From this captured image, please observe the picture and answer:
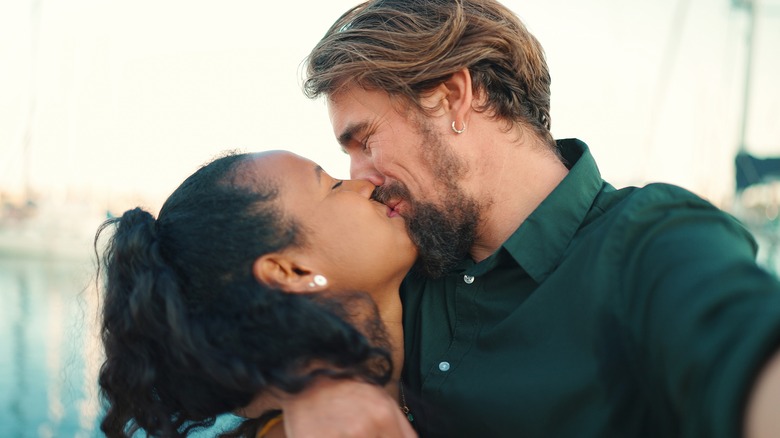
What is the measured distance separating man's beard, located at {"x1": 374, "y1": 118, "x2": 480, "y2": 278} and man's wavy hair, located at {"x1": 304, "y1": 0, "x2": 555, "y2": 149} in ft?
0.62

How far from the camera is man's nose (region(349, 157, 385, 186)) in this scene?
267 cm

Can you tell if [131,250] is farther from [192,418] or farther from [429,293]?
[429,293]

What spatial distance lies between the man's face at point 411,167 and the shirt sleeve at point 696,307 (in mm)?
786

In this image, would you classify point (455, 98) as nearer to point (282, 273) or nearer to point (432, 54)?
point (432, 54)

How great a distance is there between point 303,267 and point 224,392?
415 mm

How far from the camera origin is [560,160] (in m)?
2.72

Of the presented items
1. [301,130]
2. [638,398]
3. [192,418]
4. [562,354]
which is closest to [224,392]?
[192,418]

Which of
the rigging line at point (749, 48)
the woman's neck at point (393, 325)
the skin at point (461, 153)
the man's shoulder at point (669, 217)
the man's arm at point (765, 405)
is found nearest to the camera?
the man's arm at point (765, 405)

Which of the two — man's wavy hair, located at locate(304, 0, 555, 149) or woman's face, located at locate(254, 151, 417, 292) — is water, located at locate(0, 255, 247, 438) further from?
man's wavy hair, located at locate(304, 0, 555, 149)

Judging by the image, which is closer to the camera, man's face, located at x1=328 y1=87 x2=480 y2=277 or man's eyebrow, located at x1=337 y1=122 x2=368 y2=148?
man's face, located at x1=328 y1=87 x2=480 y2=277

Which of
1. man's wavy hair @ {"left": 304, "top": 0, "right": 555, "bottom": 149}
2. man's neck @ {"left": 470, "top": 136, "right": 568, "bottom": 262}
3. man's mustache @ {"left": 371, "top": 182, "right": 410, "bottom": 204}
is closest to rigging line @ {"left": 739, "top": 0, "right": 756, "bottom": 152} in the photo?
man's wavy hair @ {"left": 304, "top": 0, "right": 555, "bottom": 149}

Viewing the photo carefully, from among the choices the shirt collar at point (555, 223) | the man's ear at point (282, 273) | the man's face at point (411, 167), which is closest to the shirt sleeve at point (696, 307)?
the shirt collar at point (555, 223)

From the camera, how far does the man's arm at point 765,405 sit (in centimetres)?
122

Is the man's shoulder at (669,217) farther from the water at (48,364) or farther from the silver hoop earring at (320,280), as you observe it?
the water at (48,364)
